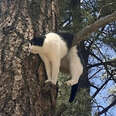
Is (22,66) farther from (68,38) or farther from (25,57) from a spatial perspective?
(68,38)

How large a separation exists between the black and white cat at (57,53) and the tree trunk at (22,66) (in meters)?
0.06

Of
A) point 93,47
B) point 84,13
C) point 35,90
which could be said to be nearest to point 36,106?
point 35,90

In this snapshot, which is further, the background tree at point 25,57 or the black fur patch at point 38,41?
the black fur patch at point 38,41

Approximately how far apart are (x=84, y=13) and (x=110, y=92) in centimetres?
133

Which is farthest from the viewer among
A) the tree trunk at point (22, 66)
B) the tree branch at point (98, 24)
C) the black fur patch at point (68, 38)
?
the black fur patch at point (68, 38)

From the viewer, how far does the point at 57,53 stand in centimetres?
205

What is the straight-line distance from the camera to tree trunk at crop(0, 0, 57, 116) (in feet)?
5.29

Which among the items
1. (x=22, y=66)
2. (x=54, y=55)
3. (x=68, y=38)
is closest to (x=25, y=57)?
(x=22, y=66)

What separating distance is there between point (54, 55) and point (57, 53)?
0.03 metres

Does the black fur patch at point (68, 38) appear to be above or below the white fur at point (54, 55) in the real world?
above

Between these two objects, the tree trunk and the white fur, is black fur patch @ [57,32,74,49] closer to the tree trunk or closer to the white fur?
the white fur

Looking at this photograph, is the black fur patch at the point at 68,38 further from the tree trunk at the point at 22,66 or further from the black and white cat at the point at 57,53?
the tree trunk at the point at 22,66

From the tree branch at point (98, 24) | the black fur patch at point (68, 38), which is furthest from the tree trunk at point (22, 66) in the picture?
the tree branch at point (98, 24)

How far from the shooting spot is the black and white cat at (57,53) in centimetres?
195
